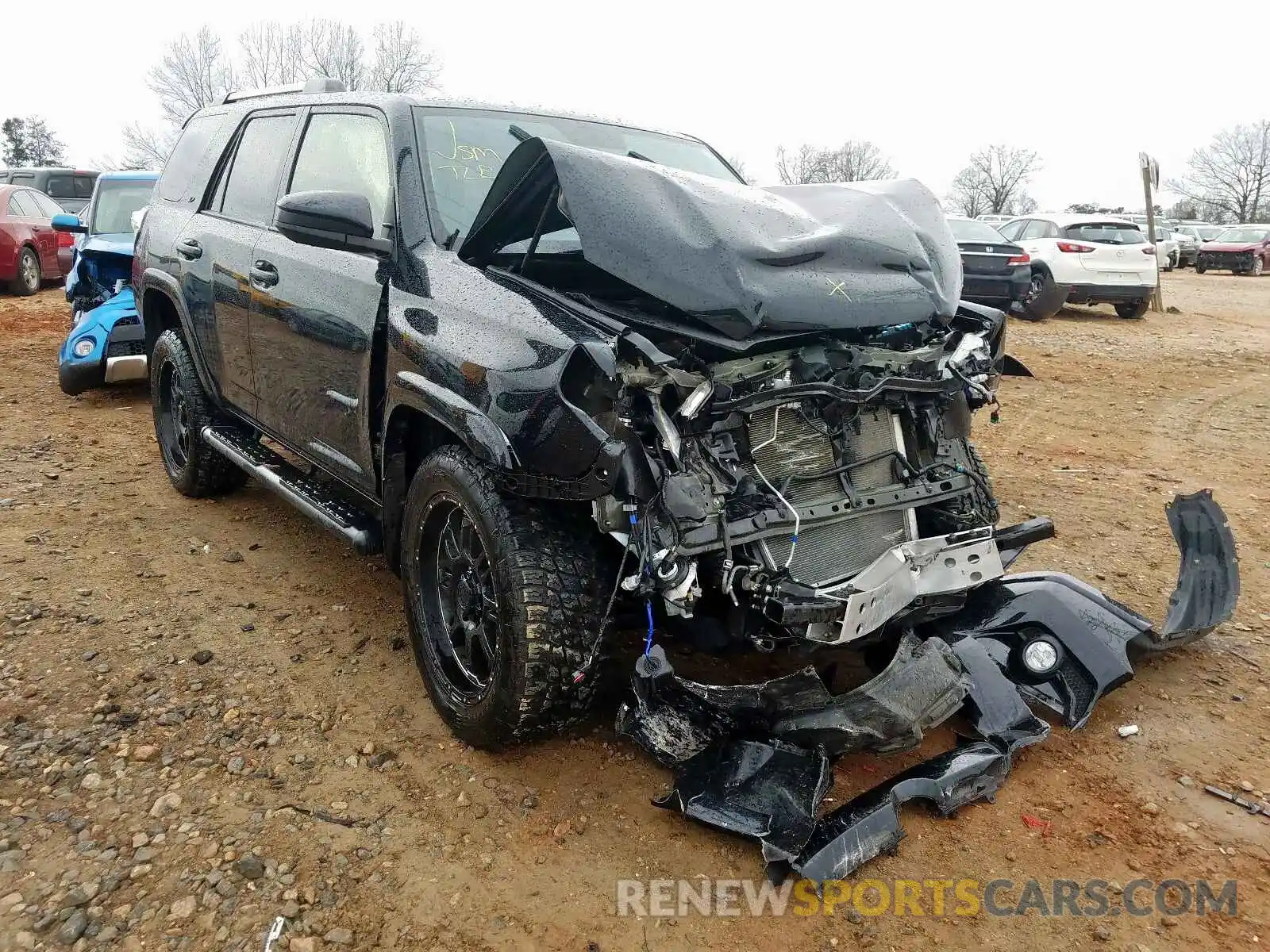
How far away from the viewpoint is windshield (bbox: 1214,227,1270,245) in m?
26.3

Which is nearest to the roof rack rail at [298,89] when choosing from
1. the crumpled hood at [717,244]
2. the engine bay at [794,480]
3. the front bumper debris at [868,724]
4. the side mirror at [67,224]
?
the crumpled hood at [717,244]

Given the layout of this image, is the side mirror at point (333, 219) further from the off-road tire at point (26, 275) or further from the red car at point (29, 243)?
the off-road tire at point (26, 275)

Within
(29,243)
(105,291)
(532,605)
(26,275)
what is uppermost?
(29,243)

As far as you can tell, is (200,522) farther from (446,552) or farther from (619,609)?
(619,609)

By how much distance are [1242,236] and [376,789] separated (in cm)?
3142

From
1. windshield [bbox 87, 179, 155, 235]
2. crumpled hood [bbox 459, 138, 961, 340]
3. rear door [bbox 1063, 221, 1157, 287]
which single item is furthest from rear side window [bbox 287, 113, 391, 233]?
rear door [bbox 1063, 221, 1157, 287]

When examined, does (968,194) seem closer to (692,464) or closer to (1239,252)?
(1239,252)

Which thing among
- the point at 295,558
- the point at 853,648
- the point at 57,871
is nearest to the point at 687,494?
the point at 853,648

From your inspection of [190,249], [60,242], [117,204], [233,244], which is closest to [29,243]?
[60,242]

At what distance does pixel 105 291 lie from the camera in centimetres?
829

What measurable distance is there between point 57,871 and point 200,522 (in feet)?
8.80

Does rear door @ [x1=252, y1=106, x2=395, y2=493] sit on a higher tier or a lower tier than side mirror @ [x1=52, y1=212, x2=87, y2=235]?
lower

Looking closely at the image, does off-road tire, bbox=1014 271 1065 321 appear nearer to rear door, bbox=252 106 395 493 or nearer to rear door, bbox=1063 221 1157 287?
rear door, bbox=1063 221 1157 287

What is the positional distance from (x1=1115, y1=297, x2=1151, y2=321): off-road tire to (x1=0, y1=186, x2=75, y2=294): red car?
50.8 feet
